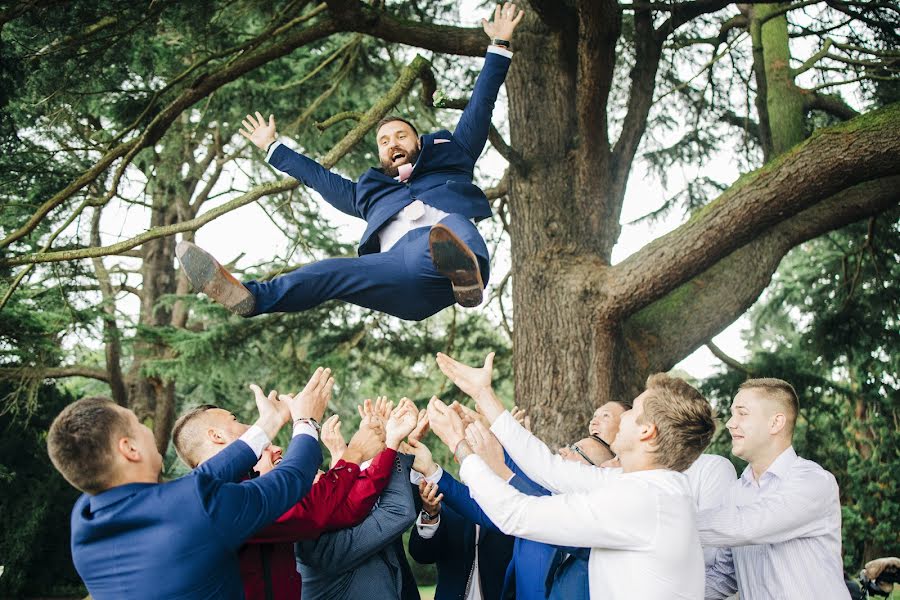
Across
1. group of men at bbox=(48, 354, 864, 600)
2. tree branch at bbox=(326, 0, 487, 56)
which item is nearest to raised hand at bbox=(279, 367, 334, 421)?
group of men at bbox=(48, 354, 864, 600)

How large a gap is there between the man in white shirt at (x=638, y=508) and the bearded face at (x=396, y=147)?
189 centimetres

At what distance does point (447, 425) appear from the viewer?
2.86 metres

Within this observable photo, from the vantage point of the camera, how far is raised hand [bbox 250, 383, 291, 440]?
2.69m

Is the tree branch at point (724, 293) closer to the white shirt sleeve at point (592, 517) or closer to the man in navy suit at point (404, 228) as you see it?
the man in navy suit at point (404, 228)

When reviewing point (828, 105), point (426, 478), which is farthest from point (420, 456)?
point (828, 105)

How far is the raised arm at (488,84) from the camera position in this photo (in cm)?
407

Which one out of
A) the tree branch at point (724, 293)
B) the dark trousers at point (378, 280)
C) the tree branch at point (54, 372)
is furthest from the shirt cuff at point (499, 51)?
the tree branch at point (54, 372)

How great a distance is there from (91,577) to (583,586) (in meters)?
1.62

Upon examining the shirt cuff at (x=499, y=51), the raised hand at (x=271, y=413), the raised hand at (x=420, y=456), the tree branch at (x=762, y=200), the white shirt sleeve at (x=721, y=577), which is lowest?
the white shirt sleeve at (x=721, y=577)

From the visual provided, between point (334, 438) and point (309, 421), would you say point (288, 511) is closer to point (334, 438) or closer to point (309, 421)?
point (309, 421)

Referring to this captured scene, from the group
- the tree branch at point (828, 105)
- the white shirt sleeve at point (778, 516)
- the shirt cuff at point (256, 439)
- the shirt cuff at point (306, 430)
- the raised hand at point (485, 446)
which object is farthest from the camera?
the tree branch at point (828, 105)

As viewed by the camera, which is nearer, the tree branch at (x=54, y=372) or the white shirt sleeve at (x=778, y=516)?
the white shirt sleeve at (x=778, y=516)

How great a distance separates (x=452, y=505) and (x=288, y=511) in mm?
825

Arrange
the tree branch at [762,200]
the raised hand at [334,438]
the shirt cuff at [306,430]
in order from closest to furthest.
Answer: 1. the shirt cuff at [306,430]
2. the raised hand at [334,438]
3. the tree branch at [762,200]
